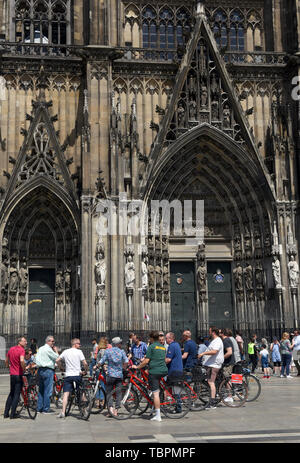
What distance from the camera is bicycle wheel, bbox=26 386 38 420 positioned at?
1105cm

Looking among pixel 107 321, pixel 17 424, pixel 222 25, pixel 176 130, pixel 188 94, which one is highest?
pixel 222 25

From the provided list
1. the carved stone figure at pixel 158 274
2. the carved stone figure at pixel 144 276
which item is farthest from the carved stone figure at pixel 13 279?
the carved stone figure at pixel 158 274

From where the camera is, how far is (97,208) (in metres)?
24.1

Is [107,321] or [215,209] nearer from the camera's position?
[107,321]

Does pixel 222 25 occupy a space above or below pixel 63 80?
above

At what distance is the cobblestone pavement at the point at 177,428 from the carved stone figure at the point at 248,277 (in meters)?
13.9

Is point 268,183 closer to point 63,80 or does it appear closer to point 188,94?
point 188,94

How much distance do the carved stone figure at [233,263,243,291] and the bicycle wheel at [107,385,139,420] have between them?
15863 mm

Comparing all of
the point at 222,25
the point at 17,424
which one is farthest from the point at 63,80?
the point at 17,424

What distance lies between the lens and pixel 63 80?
1025 inches

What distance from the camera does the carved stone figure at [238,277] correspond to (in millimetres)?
26594
